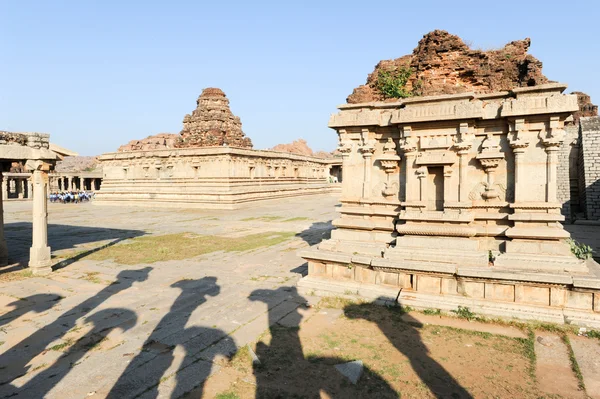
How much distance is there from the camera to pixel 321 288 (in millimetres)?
6949

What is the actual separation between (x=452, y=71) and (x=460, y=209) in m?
4.44

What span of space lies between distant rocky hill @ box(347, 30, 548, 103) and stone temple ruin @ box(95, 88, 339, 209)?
17915 mm

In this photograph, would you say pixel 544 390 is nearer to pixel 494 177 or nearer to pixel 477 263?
pixel 477 263

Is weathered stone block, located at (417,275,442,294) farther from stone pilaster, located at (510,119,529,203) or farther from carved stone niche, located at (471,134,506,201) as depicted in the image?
stone pilaster, located at (510,119,529,203)

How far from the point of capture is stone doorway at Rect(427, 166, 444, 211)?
7.02m

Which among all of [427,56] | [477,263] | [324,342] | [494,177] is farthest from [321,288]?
[427,56]

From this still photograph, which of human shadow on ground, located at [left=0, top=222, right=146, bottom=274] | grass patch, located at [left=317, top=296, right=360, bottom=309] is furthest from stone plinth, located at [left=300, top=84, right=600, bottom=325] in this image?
human shadow on ground, located at [left=0, top=222, right=146, bottom=274]

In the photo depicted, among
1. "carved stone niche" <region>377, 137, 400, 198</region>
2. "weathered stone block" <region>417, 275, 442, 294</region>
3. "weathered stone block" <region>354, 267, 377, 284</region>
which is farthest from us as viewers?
"carved stone niche" <region>377, 137, 400, 198</region>

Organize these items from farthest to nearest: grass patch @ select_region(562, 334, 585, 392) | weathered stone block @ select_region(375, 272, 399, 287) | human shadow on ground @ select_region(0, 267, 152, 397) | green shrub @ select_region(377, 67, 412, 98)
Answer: green shrub @ select_region(377, 67, 412, 98) < weathered stone block @ select_region(375, 272, 399, 287) < human shadow on ground @ select_region(0, 267, 152, 397) < grass patch @ select_region(562, 334, 585, 392)

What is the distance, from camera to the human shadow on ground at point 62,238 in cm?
1006

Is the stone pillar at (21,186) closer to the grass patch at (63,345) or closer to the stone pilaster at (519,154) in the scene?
the grass patch at (63,345)

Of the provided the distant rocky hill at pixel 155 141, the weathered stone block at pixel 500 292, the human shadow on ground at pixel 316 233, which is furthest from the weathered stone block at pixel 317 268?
the distant rocky hill at pixel 155 141

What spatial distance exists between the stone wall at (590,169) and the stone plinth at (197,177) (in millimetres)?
20241

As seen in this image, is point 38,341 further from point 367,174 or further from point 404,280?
point 367,174
